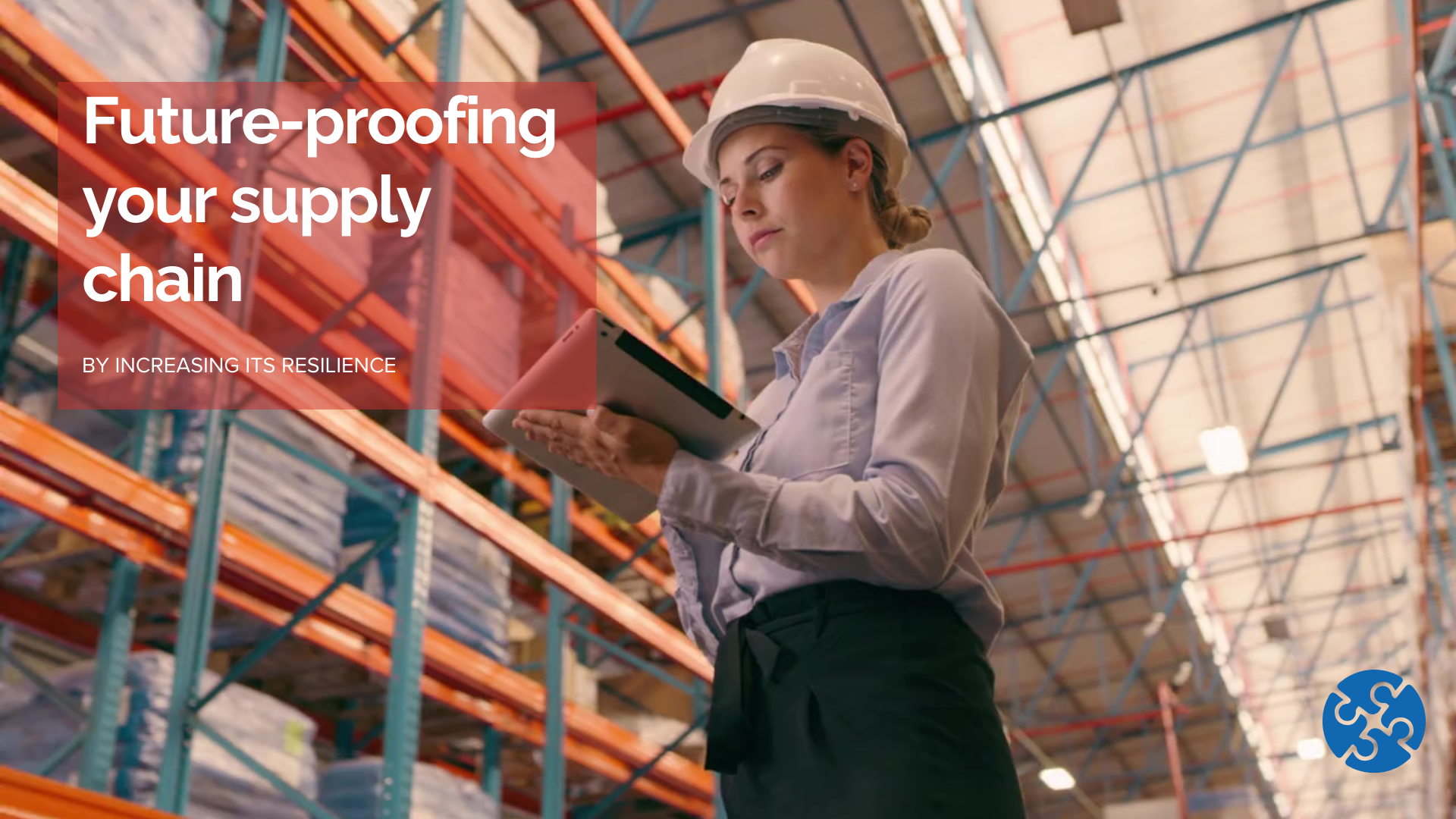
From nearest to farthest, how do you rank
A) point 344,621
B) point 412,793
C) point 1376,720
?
1. point 344,621
2. point 412,793
3. point 1376,720

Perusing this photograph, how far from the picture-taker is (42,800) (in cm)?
250

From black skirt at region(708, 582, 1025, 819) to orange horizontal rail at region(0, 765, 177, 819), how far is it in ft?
5.49

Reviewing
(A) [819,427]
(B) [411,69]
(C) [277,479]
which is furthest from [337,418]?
(A) [819,427]

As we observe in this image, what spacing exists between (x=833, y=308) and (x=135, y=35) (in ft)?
12.1

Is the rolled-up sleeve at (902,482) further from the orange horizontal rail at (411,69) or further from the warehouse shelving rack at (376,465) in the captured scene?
the orange horizontal rail at (411,69)

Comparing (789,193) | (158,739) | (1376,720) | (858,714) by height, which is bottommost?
(858,714)

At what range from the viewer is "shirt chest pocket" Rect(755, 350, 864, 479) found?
4.77ft

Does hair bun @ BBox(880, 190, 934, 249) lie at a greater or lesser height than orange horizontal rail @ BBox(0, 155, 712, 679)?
lesser

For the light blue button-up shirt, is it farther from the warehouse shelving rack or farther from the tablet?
the warehouse shelving rack

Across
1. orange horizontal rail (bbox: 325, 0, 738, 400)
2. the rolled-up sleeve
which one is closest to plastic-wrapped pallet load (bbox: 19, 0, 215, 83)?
orange horizontal rail (bbox: 325, 0, 738, 400)

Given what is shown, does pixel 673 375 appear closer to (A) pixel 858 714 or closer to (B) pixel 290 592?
(A) pixel 858 714

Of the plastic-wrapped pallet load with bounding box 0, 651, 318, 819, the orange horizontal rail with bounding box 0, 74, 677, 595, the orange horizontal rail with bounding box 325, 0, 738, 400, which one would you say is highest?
the orange horizontal rail with bounding box 325, 0, 738, 400

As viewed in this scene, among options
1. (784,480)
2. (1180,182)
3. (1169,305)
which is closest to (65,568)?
(784,480)

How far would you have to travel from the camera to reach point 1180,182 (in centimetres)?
1570
